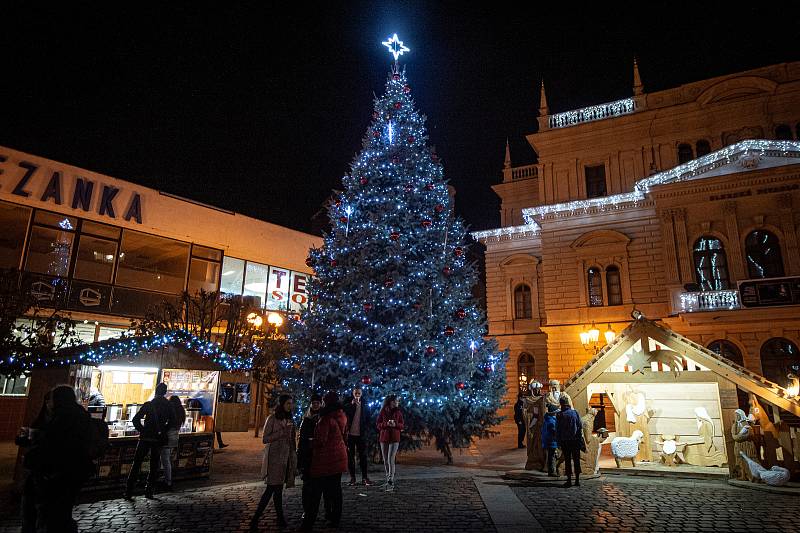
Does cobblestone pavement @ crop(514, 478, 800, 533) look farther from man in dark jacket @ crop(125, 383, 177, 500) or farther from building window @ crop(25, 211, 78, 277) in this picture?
building window @ crop(25, 211, 78, 277)

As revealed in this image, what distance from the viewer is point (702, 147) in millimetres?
23531

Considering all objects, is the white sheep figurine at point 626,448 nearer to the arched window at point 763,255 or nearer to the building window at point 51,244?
the arched window at point 763,255

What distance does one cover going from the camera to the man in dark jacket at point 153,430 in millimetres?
8812

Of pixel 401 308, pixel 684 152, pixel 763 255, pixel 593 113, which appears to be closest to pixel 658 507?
pixel 401 308

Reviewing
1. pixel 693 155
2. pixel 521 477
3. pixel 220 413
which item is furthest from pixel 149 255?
pixel 693 155

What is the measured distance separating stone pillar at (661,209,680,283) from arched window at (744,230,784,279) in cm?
278

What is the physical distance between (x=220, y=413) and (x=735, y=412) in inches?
657

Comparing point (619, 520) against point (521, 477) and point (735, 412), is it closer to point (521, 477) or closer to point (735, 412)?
point (521, 477)

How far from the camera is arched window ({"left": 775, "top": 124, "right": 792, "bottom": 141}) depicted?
21969 mm

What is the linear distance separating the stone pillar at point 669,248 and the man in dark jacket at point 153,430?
820 inches

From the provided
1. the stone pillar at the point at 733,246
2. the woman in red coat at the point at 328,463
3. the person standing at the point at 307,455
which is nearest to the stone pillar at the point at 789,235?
the stone pillar at the point at 733,246

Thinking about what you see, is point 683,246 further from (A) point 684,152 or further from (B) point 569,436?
(B) point 569,436

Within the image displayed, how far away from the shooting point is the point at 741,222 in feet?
70.0

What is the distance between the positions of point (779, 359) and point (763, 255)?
4383 mm
